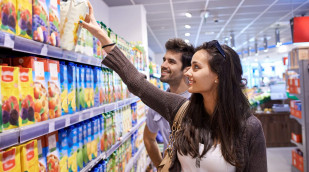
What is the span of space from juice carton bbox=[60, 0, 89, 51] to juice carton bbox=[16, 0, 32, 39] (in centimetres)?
29

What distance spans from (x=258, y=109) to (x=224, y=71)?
7197mm

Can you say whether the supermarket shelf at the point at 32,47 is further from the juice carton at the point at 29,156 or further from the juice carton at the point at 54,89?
the juice carton at the point at 29,156

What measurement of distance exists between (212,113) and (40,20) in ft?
3.47

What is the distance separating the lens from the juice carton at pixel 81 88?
1800 millimetres

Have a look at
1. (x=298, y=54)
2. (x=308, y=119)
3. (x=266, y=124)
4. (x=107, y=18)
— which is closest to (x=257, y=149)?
(x=308, y=119)

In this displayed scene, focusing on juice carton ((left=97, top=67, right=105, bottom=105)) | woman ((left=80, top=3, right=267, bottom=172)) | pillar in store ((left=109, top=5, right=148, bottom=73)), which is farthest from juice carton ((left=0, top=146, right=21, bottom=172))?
pillar in store ((left=109, top=5, right=148, bottom=73))

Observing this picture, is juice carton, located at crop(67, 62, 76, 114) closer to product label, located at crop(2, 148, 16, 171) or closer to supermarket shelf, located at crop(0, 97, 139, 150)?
supermarket shelf, located at crop(0, 97, 139, 150)

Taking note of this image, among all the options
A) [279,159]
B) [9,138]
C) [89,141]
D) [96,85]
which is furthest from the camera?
[279,159]

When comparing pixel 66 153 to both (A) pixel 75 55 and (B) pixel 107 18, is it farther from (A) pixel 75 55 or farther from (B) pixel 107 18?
(B) pixel 107 18

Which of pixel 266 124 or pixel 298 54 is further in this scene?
pixel 266 124

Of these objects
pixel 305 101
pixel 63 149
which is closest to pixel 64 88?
pixel 63 149

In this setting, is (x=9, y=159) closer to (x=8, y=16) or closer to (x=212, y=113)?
(x=8, y=16)

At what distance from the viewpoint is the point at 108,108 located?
2348 millimetres

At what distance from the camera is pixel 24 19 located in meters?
1.21
